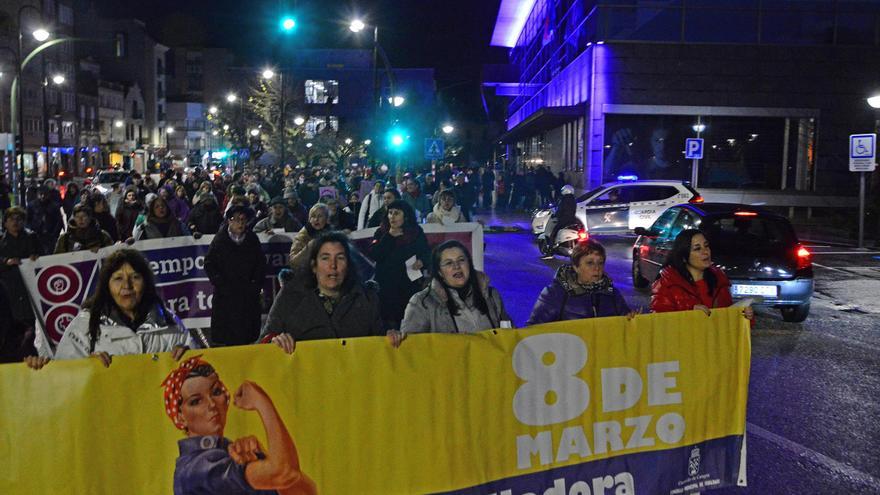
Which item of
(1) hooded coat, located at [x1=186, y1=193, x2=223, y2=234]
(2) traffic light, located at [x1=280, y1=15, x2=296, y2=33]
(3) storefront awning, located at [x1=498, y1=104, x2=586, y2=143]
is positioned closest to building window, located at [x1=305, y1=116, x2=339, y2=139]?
(3) storefront awning, located at [x1=498, y1=104, x2=586, y2=143]

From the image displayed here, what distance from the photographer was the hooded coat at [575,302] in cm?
579

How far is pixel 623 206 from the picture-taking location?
2425 cm

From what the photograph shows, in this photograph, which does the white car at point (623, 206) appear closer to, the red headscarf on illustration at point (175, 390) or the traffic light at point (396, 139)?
the traffic light at point (396, 139)

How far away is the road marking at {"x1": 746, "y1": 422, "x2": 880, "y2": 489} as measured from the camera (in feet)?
19.7

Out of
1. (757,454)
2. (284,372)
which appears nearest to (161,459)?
(284,372)

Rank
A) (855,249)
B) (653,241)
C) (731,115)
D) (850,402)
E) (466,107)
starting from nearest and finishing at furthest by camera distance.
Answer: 1. (850,402)
2. (653,241)
3. (855,249)
4. (731,115)
5. (466,107)

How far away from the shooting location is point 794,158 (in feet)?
115

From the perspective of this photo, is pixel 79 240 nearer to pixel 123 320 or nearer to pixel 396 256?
pixel 396 256

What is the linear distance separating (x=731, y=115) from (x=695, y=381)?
31.0 meters

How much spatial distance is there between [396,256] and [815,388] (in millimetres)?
4095

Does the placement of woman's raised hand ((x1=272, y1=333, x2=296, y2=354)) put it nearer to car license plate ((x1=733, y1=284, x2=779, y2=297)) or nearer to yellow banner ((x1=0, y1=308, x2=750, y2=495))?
yellow banner ((x1=0, y1=308, x2=750, y2=495))

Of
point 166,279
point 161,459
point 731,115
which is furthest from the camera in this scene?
point 731,115

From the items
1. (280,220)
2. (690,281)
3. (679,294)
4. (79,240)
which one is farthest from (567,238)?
(679,294)

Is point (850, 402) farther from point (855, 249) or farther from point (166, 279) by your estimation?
point (855, 249)
